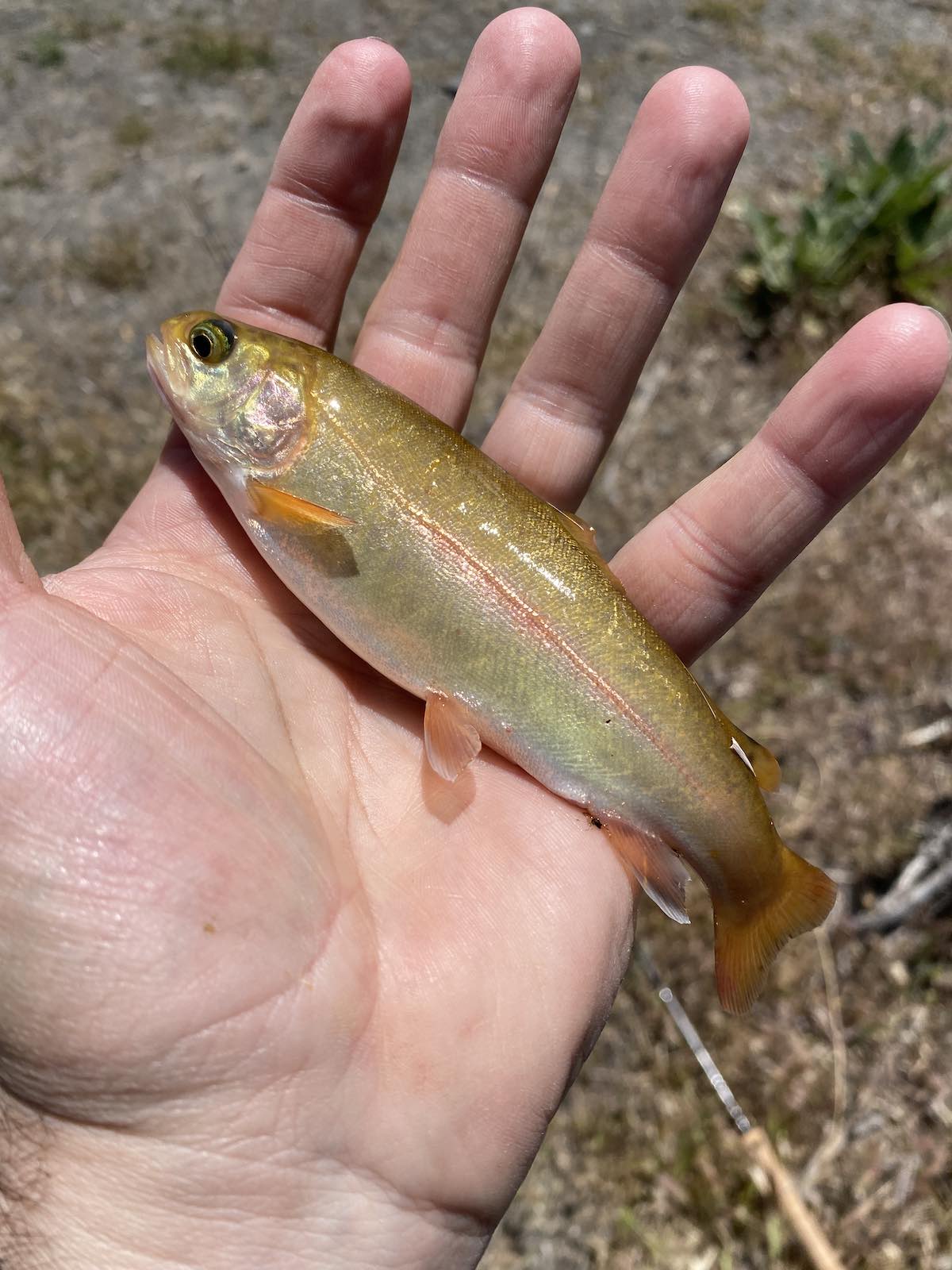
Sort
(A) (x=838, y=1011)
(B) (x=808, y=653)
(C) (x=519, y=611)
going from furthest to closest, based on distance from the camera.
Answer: (B) (x=808, y=653), (A) (x=838, y=1011), (C) (x=519, y=611)

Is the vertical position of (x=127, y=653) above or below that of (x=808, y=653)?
above

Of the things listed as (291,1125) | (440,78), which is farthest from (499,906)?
(440,78)

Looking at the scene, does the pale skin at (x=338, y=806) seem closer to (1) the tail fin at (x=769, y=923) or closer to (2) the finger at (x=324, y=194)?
(2) the finger at (x=324, y=194)

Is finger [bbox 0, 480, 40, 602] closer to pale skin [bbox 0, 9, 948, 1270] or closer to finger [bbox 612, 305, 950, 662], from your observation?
pale skin [bbox 0, 9, 948, 1270]

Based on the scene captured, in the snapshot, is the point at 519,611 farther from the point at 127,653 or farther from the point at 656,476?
the point at 656,476

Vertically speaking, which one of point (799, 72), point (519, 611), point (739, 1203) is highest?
point (799, 72)

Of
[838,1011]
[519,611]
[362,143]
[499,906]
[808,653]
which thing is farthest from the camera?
[808,653]

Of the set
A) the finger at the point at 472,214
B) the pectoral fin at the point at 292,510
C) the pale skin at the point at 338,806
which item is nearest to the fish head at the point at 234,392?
the pectoral fin at the point at 292,510
